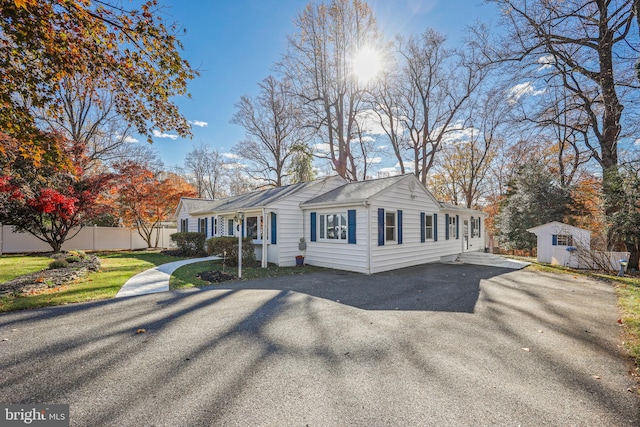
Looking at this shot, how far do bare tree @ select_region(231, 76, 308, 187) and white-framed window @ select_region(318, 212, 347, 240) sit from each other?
44.2 ft

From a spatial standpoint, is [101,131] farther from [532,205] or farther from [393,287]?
[532,205]

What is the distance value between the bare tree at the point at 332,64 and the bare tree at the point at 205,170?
18.3 metres

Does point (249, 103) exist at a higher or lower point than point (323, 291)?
higher

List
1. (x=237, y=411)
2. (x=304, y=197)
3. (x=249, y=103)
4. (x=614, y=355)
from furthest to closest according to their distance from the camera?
(x=249, y=103) → (x=304, y=197) → (x=614, y=355) → (x=237, y=411)

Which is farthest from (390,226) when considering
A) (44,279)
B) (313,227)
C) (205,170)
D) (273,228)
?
(205,170)

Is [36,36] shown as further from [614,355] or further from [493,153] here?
[493,153]

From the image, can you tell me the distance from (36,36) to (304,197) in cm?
918

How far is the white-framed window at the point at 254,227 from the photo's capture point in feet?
43.3

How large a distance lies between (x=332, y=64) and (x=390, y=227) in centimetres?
1351

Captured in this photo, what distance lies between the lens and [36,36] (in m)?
4.24

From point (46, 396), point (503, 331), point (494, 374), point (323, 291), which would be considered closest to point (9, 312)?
point (46, 396)

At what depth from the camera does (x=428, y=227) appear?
13.4 metres

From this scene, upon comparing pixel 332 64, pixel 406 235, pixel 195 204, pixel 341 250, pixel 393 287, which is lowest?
pixel 393 287

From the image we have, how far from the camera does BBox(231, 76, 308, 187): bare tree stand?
2392 centimetres
